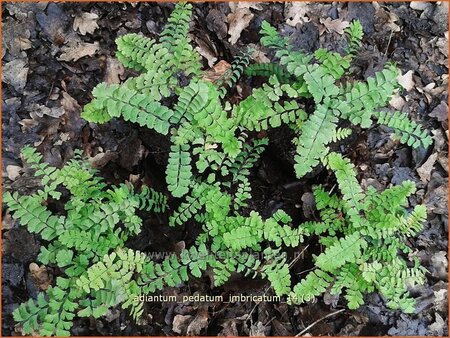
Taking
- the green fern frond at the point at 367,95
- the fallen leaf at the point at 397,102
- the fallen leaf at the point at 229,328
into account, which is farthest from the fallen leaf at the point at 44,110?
the fallen leaf at the point at 397,102

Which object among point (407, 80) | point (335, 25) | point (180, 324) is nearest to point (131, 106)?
point (180, 324)

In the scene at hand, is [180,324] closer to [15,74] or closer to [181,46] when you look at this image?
[181,46]

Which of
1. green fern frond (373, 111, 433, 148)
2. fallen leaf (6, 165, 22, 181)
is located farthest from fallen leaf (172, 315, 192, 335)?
green fern frond (373, 111, 433, 148)

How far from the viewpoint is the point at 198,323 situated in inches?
141

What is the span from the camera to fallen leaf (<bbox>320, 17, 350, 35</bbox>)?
4.43 m

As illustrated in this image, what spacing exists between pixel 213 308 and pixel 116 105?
1729mm

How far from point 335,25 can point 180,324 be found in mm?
2937

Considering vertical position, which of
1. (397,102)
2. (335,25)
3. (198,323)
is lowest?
(198,323)

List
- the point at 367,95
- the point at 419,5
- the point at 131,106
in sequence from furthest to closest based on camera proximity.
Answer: the point at 419,5 < the point at 367,95 < the point at 131,106

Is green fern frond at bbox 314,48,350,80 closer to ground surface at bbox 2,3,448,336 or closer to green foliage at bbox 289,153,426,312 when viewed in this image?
green foliage at bbox 289,153,426,312

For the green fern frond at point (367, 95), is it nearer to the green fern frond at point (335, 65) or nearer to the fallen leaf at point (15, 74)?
the green fern frond at point (335, 65)

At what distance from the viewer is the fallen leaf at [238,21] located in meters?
4.24

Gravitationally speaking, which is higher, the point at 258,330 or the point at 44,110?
the point at 44,110

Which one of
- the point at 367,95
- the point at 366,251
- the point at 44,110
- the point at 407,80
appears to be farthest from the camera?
the point at 407,80
